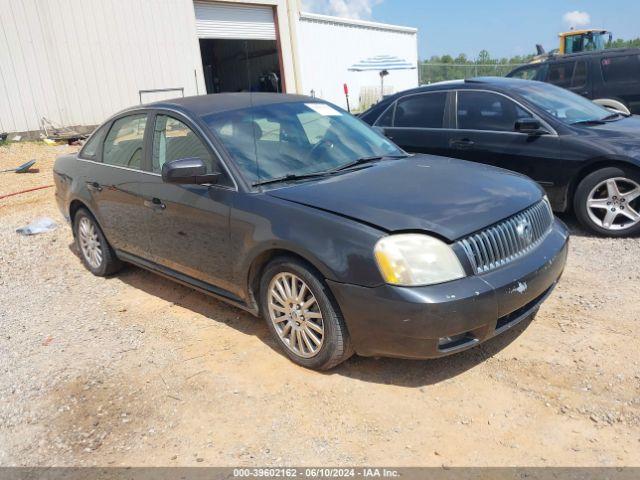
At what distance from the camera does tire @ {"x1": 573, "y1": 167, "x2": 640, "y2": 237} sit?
206 inches

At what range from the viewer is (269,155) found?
3.76m

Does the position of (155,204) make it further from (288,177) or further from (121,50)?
(121,50)

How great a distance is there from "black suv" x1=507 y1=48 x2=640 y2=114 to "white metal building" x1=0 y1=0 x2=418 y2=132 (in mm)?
10472

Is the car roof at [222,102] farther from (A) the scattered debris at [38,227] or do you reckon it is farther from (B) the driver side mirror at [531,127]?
(A) the scattered debris at [38,227]

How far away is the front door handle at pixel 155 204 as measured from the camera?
409cm

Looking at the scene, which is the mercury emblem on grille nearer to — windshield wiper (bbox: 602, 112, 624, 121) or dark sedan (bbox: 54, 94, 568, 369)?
dark sedan (bbox: 54, 94, 568, 369)

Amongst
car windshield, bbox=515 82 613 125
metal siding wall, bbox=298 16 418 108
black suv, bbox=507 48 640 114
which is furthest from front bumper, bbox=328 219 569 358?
metal siding wall, bbox=298 16 418 108

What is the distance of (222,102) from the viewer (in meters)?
4.23

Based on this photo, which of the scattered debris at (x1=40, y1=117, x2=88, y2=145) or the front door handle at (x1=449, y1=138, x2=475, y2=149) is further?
the scattered debris at (x1=40, y1=117, x2=88, y2=145)

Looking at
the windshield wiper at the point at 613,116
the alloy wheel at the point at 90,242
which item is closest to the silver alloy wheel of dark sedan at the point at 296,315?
the alloy wheel at the point at 90,242

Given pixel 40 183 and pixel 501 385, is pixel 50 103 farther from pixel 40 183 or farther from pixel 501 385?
pixel 501 385

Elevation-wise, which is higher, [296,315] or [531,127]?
[531,127]

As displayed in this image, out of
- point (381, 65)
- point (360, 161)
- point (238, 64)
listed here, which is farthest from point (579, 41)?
point (360, 161)

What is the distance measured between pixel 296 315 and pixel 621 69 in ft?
28.9
